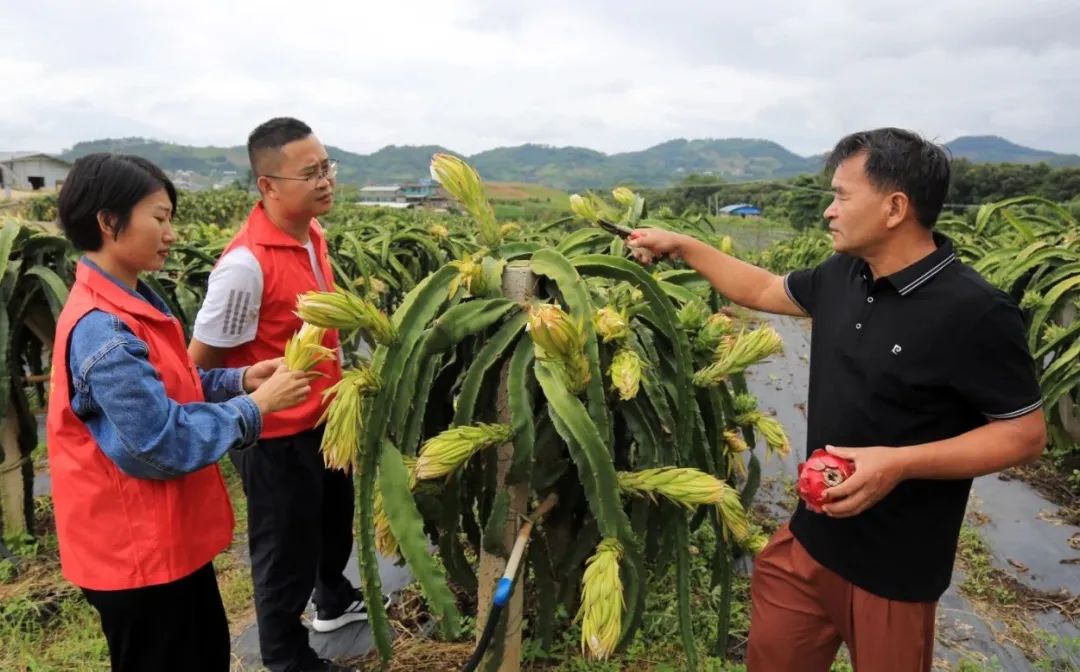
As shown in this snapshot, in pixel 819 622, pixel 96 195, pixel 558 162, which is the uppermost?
pixel 558 162

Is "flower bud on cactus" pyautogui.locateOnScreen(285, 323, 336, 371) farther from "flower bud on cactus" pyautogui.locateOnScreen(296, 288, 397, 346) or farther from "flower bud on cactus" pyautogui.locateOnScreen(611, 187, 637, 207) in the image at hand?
"flower bud on cactus" pyautogui.locateOnScreen(611, 187, 637, 207)

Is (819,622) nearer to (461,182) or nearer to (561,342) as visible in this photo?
(561,342)

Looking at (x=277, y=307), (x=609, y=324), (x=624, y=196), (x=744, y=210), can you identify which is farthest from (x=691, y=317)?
(x=744, y=210)

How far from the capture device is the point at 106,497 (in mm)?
1154

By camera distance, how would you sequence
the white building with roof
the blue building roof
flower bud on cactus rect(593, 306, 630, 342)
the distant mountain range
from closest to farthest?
1. flower bud on cactus rect(593, 306, 630, 342)
2. the blue building roof
3. the white building with roof
4. the distant mountain range

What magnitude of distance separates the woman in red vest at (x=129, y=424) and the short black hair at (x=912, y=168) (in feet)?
3.24

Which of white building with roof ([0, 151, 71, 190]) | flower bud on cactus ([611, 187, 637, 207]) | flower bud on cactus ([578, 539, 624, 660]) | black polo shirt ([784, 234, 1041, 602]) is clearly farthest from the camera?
white building with roof ([0, 151, 71, 190])

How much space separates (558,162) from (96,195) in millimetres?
126897

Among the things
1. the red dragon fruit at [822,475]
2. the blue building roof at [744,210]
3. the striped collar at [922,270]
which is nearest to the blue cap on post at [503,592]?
the red dragon fruit at [822,475]

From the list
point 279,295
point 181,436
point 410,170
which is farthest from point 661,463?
point 410,170

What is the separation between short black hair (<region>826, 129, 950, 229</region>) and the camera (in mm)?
1111

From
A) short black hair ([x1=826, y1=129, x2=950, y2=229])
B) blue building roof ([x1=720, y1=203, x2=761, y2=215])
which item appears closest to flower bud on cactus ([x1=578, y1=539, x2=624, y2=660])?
short black hair ([x1=826, y1=129, x2=950, y2=229])

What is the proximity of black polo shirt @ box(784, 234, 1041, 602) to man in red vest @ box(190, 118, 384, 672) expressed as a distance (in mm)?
1123

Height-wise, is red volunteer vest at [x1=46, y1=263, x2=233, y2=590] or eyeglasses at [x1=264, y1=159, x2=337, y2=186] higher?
eyeglasses at [x1=264, y1=159, x2=337, y2=186]
